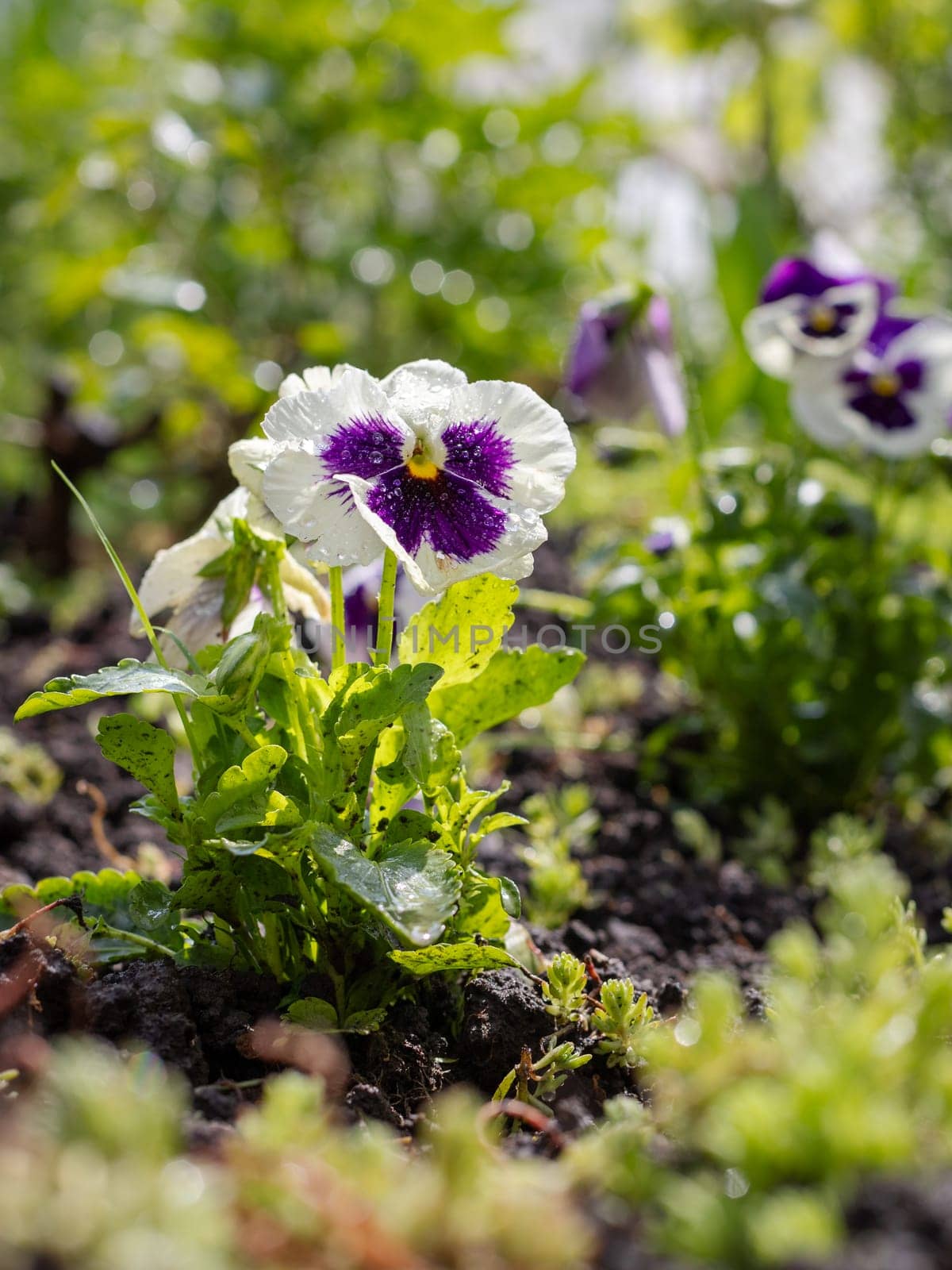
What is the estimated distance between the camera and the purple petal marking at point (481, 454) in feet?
3.00

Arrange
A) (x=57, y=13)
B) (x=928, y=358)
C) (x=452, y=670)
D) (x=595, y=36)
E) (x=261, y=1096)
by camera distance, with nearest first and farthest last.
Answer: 1. (x=261, y=1096)
2. (x=452, y=670)
3. (x=928, y=358)
4. (x=57, y=13)
5. (x=595, y=36)

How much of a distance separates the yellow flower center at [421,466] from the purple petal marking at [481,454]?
0.4 inches

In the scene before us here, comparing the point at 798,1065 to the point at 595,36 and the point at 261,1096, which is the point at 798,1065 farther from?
the point at 595,36

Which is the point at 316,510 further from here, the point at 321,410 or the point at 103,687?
the point at 103,687

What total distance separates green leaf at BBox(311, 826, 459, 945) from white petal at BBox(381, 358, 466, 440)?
31 centimetres

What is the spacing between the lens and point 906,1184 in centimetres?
57

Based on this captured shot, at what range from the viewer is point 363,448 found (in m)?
0.91

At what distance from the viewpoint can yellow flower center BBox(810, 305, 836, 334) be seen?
63.7 inches

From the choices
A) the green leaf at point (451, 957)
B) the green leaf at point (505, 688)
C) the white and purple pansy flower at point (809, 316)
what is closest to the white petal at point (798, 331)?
the white and purple pansy flower at point (809, 316)

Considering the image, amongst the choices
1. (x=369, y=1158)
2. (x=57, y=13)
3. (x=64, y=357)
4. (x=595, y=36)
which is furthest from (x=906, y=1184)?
(x=595, y=36)

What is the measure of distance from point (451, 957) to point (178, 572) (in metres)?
0.42

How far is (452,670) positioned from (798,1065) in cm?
46

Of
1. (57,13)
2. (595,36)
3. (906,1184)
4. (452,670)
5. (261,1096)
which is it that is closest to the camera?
(906,1184)

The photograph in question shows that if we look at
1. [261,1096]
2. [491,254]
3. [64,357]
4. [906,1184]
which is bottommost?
[64,357]
